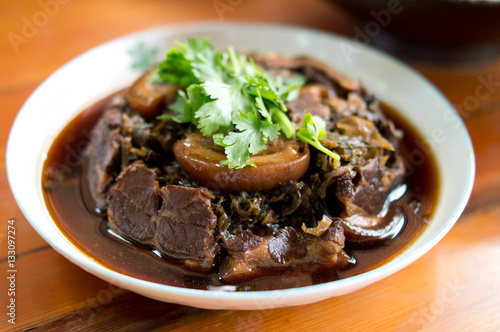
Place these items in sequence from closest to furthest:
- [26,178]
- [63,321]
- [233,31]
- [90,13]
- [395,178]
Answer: [63,321] < [26,178] < [395,178] < [233,31] < [90,13]

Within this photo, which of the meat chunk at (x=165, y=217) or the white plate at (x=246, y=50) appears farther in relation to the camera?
the meat chunk at (x=165, y=217)

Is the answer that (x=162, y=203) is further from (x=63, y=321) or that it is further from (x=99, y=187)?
(x=63, y=321)

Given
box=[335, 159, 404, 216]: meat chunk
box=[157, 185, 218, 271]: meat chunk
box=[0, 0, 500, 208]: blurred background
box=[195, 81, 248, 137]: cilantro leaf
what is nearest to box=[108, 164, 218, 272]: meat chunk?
box=[157, 185, 218, 271]: meat chunk

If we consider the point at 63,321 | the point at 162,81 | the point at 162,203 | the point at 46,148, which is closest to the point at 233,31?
the point at 162,81

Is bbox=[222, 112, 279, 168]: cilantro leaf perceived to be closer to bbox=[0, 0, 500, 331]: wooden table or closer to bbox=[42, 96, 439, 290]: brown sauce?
bbox=[42, 96, 439, 290]: brown sauce

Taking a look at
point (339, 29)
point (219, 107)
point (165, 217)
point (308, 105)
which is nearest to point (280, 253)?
point (165, 217)

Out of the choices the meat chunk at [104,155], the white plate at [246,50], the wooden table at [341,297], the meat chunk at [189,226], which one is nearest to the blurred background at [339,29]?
the wooden table at [341,297]

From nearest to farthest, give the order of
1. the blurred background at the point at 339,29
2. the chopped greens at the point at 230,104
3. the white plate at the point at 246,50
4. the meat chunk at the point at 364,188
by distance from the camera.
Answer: the white plate at the point at 246,50
the chopped greens at the point at 230,104
the meat chunk at the point at 364,188
the blurred background at the point at 339,29

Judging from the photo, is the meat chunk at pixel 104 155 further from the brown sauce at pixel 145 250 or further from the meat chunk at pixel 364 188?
the meat chunk at pixel 364 188
